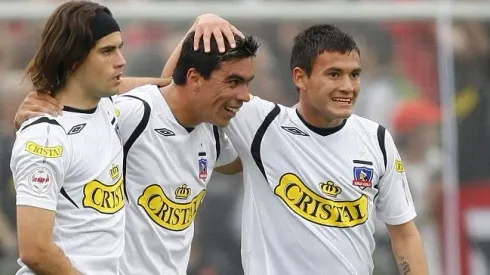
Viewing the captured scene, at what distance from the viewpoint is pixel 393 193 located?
6.17m

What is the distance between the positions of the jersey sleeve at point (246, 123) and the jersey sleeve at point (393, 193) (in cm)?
67

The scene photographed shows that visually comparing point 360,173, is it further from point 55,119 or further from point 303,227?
point 55,119

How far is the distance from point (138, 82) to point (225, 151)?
0.60m

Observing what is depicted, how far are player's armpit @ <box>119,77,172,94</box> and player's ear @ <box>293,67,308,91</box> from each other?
67 cm

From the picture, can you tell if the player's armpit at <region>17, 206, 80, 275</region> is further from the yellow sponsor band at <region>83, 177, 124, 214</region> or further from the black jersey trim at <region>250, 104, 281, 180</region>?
the black jersey trim at <region>250, 104, 281, 180</region>

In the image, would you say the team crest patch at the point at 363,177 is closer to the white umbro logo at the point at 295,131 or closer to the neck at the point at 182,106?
the white umbro logo at the point at 295,131

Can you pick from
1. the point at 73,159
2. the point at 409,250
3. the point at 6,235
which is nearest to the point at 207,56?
the point at 73,159

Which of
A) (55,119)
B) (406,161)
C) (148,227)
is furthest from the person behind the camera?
(406,161)

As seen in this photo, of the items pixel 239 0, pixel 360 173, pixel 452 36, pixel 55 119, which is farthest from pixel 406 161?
pixel 55 119

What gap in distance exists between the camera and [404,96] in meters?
11.0

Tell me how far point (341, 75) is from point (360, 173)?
0.51 meters

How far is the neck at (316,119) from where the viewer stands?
242 inches

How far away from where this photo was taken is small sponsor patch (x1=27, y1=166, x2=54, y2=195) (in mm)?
5039

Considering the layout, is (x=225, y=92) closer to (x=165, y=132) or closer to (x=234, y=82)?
(x=234, y=82)
